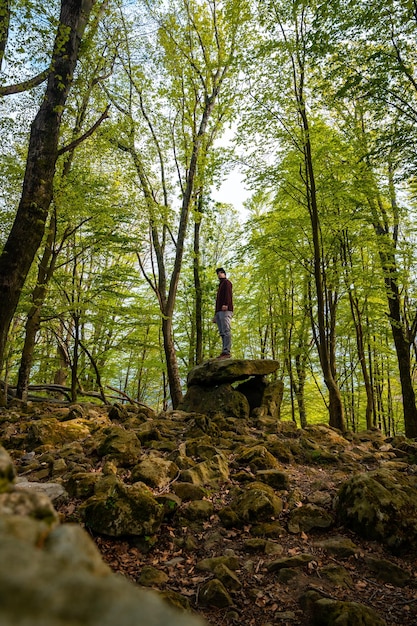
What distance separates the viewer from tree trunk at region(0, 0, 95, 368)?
5129 mm

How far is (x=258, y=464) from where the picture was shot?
5.08 meters

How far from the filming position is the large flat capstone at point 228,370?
910 centimetres

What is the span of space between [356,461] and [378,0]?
8085 mm

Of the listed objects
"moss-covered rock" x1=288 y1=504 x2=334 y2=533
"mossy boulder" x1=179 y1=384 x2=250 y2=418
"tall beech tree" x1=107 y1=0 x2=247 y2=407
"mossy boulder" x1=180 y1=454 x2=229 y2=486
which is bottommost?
"moss-covered rock" x1=288 y1=504 x2=334 y2=533

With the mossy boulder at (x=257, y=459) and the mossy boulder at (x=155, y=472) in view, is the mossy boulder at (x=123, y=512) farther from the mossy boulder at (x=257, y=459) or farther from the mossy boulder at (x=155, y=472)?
the mossy boulder at (x=257, y=459)

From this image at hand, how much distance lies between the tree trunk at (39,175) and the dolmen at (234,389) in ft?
Result: 17.0

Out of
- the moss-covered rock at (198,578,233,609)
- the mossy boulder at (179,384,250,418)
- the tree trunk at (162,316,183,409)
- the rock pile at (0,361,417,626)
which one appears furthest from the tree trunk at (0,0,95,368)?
the tree trunk at (162,316,183,409)

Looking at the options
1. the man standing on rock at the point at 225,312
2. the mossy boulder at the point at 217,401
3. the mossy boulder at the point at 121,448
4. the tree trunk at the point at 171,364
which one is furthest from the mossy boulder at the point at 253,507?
the tree trunk at the point at 171,364

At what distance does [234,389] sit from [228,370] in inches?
21.3

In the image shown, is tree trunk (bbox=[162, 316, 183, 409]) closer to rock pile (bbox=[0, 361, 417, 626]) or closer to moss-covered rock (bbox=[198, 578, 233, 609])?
rock pile (bbox=[0, 361, 417, 626])

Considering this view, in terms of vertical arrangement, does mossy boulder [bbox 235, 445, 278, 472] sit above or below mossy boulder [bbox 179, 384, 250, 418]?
below

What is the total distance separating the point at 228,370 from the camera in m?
9.09

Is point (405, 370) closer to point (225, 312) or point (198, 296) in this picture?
point (225, 312)

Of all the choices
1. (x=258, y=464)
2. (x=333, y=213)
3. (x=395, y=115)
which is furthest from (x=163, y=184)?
(x=258, y=464)
